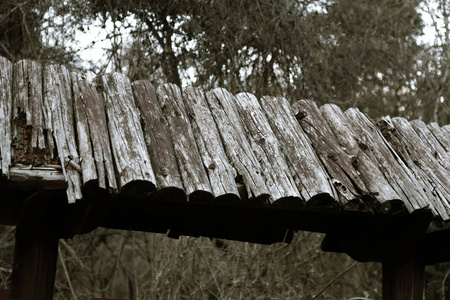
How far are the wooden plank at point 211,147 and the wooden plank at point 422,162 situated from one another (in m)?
1.15

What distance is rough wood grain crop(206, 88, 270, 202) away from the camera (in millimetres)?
2945

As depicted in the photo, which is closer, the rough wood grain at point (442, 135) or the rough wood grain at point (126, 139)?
the rough wood grain at point (126, 139)

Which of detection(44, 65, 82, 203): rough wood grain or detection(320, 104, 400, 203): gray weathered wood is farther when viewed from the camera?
detection(320, 104, 400, 203): gray weathered wood

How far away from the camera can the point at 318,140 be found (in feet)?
11.9

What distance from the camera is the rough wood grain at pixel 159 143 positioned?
2826 mm

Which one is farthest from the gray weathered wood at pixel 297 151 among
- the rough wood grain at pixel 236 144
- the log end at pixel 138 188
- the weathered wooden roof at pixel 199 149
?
the log end at pixel 138 188

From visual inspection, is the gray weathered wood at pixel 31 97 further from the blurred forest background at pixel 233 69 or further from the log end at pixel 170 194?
the blurred forest background at pixel 233 69

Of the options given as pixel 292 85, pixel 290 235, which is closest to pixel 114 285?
pixel 292 85

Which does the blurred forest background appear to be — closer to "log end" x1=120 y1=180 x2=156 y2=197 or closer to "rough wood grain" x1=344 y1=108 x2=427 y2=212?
"rough wood grain" x1=344 y1=108 x2=427 y2=212

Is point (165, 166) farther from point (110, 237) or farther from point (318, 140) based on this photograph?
point (110, 237)

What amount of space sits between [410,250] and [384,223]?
10.1 inches

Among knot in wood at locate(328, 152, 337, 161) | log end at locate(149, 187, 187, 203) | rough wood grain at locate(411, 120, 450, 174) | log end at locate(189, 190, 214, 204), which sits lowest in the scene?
log end at locate(189, 190, 214, 204)

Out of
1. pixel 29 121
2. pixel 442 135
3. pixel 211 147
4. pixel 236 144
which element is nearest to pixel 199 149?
pixel 211 147

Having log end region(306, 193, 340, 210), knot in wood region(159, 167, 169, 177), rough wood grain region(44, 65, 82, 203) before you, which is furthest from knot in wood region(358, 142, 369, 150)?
rough wood grain region(44, 65, 82, 203)
